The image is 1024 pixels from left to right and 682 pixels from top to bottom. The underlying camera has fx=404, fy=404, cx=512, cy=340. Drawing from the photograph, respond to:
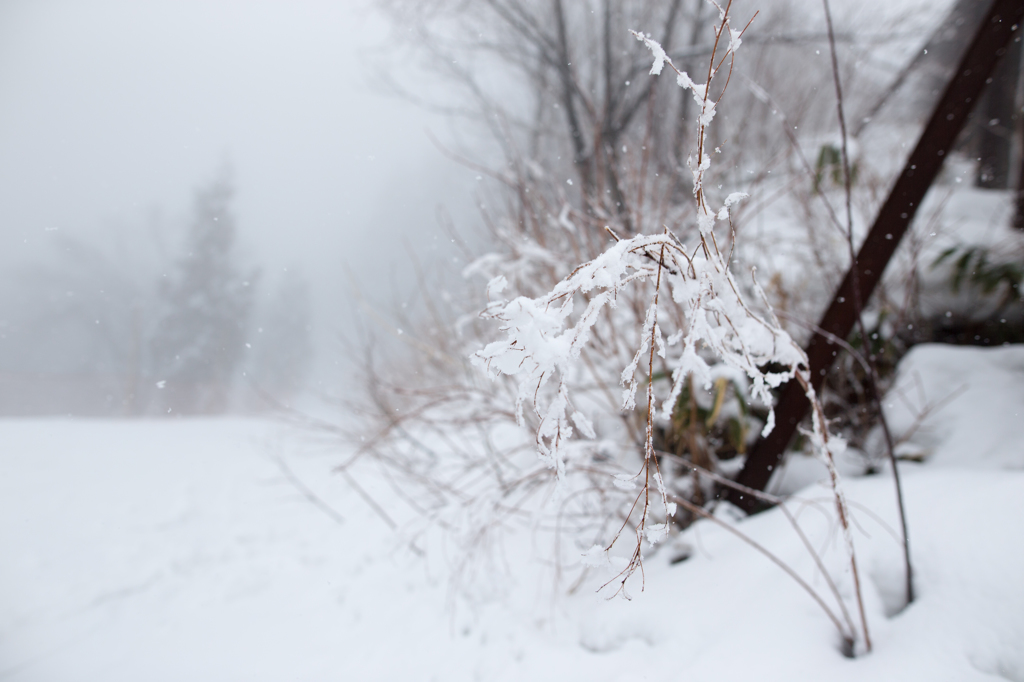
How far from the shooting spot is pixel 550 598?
168 cm

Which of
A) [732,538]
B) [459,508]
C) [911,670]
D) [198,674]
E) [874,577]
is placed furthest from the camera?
[459,508]

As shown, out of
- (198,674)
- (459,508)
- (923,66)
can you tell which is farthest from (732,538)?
(923,66)

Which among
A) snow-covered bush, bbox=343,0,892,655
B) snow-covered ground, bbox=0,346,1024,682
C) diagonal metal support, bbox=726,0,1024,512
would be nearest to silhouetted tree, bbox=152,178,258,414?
snow-covered ground, bbox=0,346,1024,682

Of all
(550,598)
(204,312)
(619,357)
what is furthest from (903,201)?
(204,312)

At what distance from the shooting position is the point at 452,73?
4.20m

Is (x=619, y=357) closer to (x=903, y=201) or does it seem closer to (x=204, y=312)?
(x=903, y=201)

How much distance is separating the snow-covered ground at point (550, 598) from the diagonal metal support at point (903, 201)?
0.30 metres

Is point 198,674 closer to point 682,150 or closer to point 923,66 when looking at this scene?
point 682,150

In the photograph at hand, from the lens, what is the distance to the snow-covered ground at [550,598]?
1.01m

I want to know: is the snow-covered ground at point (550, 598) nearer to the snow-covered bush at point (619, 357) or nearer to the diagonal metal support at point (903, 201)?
the snow-covered bush at point (619, 357)

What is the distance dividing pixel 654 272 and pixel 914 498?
1.32 metres

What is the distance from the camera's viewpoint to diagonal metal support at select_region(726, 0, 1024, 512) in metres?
1.37

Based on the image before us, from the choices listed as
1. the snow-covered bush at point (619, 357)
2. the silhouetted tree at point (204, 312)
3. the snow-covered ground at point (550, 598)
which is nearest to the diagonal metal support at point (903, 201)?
the snow-covered bush at point (619, 357)

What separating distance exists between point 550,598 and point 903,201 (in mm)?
2007
